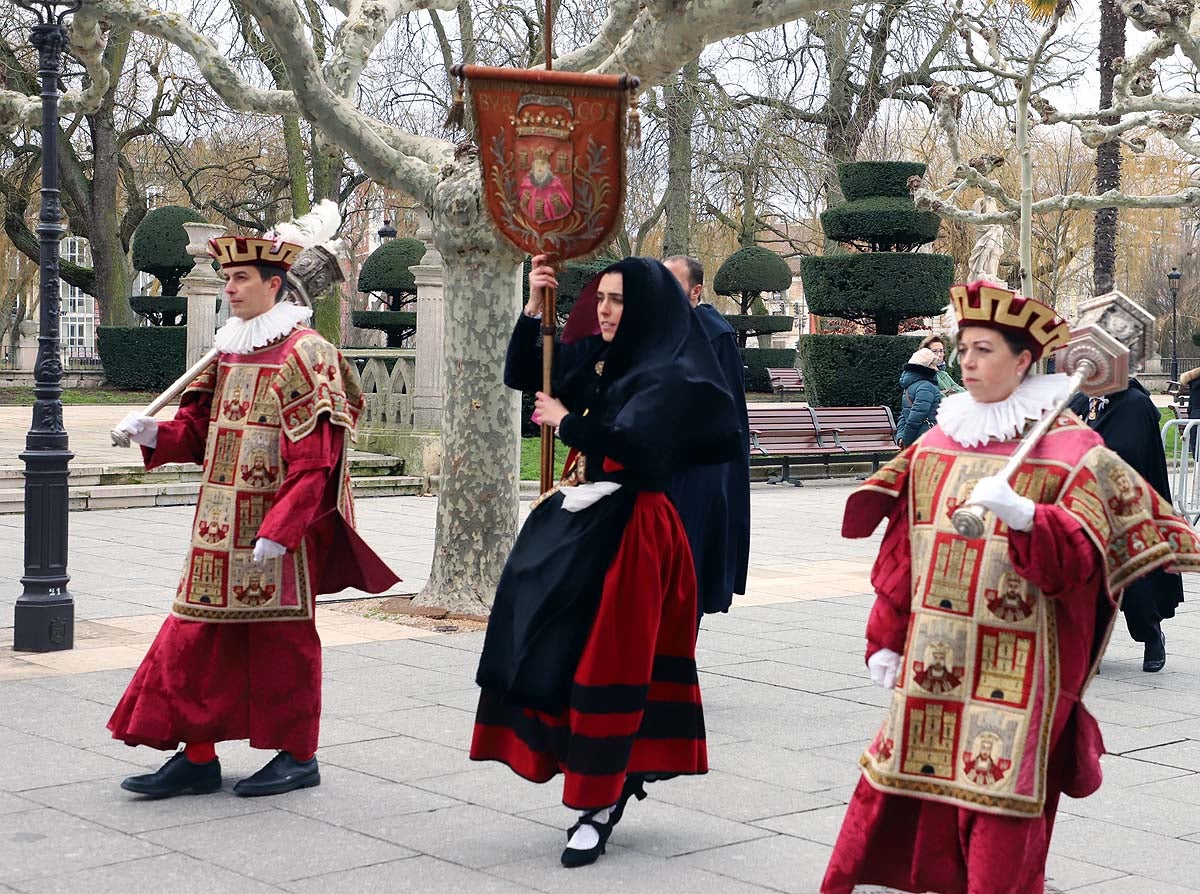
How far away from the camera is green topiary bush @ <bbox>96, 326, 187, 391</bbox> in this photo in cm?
2909

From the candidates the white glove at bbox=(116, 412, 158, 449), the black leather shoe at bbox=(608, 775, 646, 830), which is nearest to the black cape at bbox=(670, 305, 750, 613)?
the black leather shoe at bbox=(608, 775, 646, 830)

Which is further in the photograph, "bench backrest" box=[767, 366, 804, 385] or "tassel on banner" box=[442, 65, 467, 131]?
"bench backrest" box=[767, 366, 804, 385]

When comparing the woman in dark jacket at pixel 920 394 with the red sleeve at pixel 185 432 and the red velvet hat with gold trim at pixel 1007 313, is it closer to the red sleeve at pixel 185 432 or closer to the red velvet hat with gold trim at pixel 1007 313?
the red sleeve at pixel 185 432

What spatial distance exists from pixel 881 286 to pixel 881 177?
159 cm

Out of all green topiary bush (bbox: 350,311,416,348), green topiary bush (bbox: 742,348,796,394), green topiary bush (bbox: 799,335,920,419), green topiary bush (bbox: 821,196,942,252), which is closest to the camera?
green topiary bush (bbox: 799,335,920,419)

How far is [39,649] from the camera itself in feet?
25.2

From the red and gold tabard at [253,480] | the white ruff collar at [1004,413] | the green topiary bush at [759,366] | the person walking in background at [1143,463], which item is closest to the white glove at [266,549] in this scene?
the red and gold tabard at [253,480]

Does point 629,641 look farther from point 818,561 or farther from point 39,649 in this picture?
point 818,561

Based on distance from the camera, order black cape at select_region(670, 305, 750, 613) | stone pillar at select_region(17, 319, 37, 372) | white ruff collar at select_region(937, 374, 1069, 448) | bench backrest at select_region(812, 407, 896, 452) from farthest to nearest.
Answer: stone pillar at select_region(17, 319, 37, 372) → bench backrest at select_region(812, 407, 896, 452) → black cape at select_region(670, 305, 750, 613) → white ruff collar at select_region(937, 374, 1069, 448)

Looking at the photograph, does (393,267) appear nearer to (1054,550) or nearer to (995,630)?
(995,630)

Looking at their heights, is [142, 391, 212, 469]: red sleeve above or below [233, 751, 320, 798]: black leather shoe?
above

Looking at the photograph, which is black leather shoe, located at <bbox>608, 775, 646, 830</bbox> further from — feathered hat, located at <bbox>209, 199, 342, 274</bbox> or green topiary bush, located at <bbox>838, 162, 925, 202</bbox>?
green topiary bush, located at <bbox>838, 162, 925, 202</bbox>

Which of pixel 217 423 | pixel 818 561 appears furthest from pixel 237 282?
pixel 818 561

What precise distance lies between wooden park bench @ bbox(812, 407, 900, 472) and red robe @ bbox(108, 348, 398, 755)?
46.1 ft
